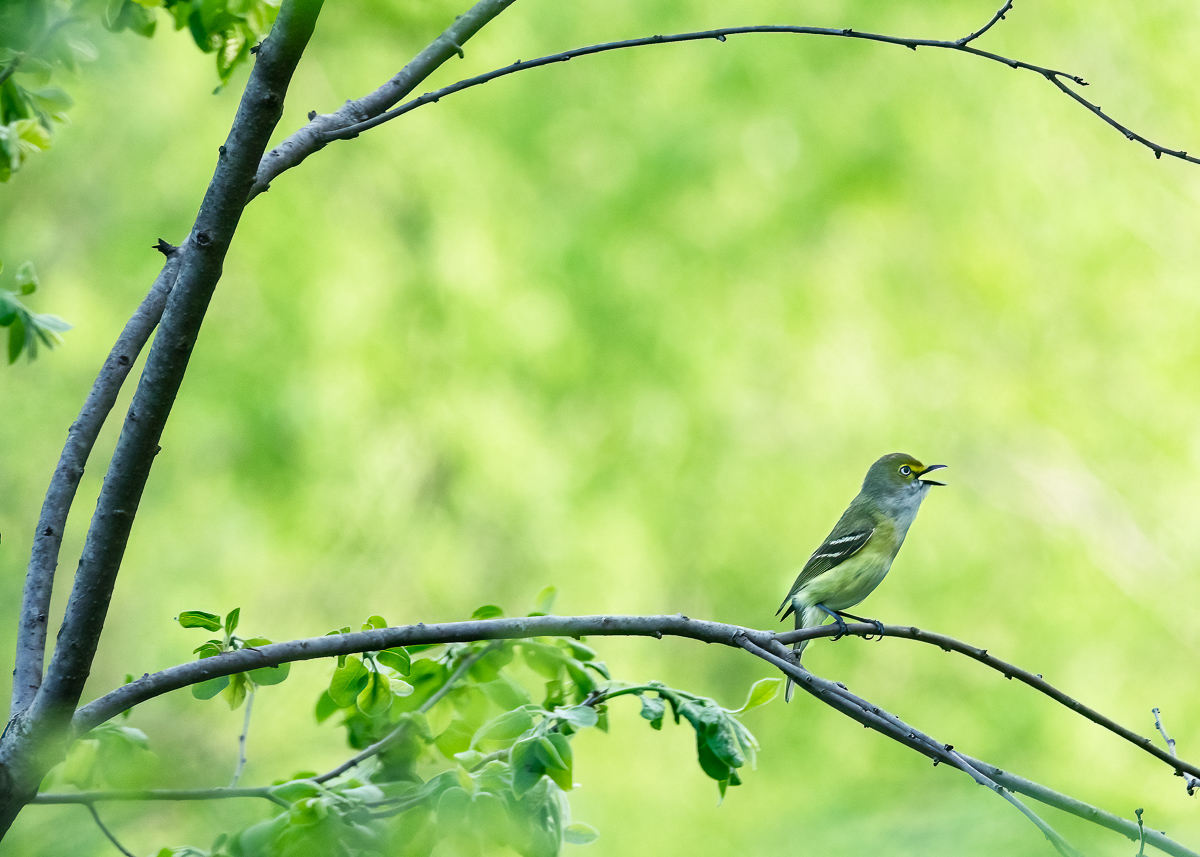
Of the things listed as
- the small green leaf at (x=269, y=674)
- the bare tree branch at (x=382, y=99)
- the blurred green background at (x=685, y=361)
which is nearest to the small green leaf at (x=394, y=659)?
the small green leaf at (x=269, y=674)

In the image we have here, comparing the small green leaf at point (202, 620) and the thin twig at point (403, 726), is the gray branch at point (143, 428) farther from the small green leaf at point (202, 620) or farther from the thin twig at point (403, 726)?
the thin twig at point (403, 726)

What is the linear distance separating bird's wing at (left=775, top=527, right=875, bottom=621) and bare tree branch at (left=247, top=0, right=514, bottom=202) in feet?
5.18

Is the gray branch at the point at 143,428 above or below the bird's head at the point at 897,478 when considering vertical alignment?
below

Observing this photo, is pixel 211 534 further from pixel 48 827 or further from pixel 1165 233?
pixel 1165 233

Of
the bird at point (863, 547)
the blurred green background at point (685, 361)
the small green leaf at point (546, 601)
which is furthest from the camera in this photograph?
the blurred green background at point (685, 361)

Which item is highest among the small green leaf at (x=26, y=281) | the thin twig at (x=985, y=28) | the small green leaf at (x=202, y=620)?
the thin twig at (x=985, y=28)

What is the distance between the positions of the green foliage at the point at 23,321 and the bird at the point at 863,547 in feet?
5.51

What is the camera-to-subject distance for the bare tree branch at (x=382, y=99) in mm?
1223

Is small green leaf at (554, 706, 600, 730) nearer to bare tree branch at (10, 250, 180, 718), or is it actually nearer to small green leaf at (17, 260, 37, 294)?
bare tree branch at (10, 250, 180, 718)

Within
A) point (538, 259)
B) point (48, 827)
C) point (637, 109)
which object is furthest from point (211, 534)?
point (48, 827)

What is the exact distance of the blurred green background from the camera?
14.9ft

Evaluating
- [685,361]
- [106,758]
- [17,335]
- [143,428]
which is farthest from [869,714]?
[685,361]

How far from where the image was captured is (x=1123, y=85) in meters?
5.31

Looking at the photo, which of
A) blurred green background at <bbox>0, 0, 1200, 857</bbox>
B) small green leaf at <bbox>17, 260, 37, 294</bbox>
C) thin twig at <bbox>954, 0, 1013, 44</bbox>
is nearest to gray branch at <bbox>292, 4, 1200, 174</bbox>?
thin twig at <bbox>954, 0, 1013, 44</bbox>
